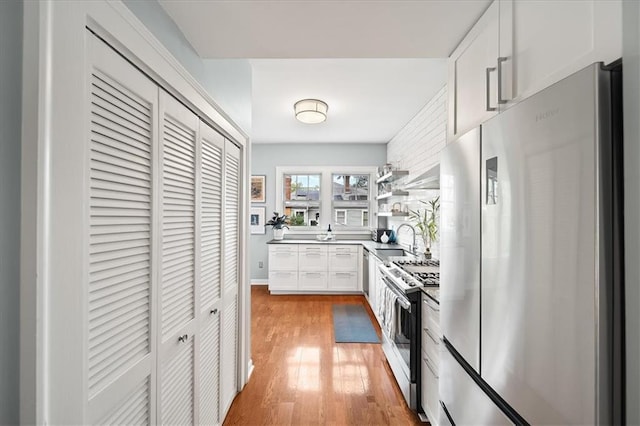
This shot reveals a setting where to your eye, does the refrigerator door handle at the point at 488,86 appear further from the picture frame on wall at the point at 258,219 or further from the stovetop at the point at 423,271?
the picture frame on wall at the point at 258,219

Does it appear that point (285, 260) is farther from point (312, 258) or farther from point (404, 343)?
point (404, 343)

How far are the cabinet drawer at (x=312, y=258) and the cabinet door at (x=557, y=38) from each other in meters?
4.34

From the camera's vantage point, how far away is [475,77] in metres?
1.35

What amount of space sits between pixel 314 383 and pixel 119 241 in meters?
2.07

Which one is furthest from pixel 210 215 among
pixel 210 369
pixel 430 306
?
pixel 430 306

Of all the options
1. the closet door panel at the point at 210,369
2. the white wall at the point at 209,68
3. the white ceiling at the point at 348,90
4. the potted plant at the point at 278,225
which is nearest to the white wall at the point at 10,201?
the white wall at the point at 209,68

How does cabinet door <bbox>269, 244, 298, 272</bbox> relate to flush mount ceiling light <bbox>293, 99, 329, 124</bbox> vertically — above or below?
below

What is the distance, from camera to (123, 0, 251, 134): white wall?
45.1 inches

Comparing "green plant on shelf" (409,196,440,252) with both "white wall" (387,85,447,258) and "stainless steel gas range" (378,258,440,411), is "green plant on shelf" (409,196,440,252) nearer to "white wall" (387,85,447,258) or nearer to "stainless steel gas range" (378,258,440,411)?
"white wall" (387,85,447,258)

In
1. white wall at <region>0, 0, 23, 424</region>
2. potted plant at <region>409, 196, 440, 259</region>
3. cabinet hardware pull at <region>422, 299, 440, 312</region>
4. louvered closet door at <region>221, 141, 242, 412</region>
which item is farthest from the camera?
potted plant at <region>409, 196, 440, 259</region>

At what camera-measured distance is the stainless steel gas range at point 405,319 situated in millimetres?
2158

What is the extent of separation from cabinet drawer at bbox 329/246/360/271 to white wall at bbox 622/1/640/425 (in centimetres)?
456

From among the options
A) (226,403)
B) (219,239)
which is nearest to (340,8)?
(219,239)

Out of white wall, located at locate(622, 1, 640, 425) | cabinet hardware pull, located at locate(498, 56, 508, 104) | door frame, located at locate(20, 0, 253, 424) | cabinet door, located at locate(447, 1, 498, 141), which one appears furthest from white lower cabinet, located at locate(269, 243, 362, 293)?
white wall, located at locate(622, 1, 640, 425)
